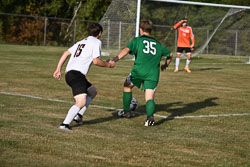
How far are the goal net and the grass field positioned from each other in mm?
11751

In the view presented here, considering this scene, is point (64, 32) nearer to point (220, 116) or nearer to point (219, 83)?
point (219, 83)

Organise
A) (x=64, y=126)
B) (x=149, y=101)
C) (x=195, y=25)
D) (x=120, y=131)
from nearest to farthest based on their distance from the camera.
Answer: (x=64, y=126)
(x=120, y=131)
(x=149, y=101)
(x=195, y=25)

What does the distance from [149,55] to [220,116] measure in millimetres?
2143

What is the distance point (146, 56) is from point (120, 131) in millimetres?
1395

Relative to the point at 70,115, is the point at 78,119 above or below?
below

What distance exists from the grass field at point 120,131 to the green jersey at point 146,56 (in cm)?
80

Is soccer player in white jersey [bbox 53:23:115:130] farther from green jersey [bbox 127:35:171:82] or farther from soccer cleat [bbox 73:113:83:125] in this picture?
green jersey [bbox 127:35:171:82]

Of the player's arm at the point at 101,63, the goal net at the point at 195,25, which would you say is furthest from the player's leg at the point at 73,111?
the goal net at the point at 195,25

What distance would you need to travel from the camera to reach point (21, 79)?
1402 cm

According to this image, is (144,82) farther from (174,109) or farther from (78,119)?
(174,109)

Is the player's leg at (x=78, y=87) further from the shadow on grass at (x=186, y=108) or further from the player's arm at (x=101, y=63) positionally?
the shadow on grass at (x=186, y=108)

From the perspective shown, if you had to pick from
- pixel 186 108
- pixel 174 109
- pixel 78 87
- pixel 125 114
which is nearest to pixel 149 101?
pixel 125 114

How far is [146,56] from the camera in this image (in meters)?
8.05

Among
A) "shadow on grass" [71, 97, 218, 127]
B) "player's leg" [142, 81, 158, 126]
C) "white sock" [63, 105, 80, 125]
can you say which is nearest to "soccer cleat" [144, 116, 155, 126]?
"player's leg" [142, 81, 158, 126]
